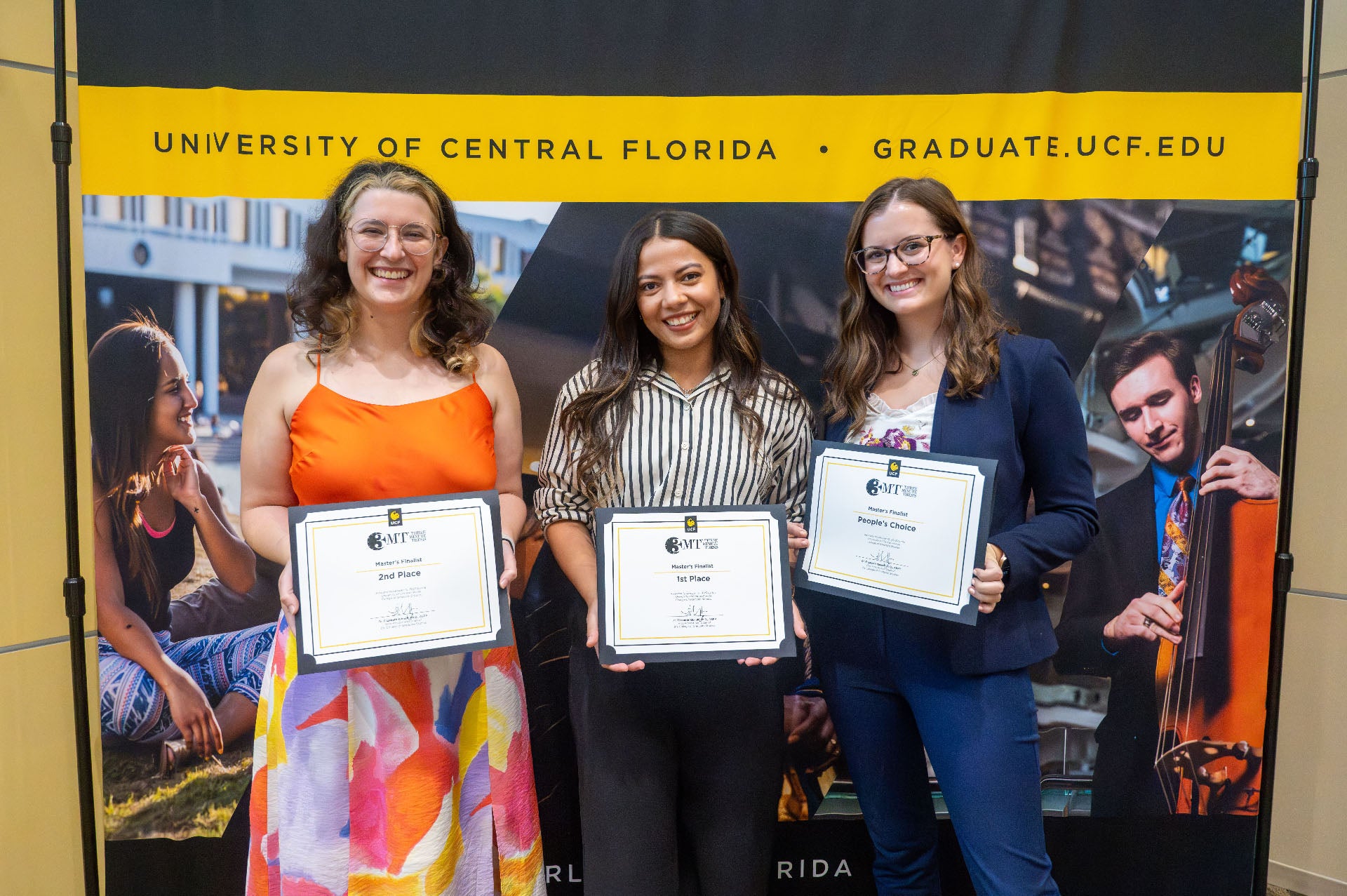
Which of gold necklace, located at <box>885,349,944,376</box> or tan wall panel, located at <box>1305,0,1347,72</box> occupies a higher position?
tan wall panel, located at <box>1305,0,1347,72</box>

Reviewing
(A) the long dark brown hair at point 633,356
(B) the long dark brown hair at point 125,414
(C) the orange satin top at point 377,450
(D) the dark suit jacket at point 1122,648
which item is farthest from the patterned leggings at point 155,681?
(D) the dark suit jacket at point 1122,648

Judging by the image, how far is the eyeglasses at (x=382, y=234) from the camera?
1.80m

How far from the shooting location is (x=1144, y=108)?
2.40 metres

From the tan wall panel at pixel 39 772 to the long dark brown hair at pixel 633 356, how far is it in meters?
1.83

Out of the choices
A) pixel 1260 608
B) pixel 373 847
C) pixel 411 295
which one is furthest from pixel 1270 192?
pixel 373 847

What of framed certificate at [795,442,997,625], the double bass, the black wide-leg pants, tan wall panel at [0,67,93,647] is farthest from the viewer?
the double bass

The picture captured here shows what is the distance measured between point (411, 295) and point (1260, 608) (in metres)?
2.70

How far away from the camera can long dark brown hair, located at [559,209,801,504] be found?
1812mm

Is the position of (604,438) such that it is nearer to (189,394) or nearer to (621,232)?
(621,232)

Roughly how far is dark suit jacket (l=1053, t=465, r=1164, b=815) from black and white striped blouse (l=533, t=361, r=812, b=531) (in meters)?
1.19

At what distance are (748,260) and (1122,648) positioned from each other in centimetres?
171

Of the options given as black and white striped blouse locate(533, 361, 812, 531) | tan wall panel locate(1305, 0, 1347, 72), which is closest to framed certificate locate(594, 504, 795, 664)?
black and white striped blouse locate(533, 361, 812, 531)

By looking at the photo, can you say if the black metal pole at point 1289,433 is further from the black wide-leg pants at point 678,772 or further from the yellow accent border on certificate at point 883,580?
the black wide-leg pants at point 678,772
